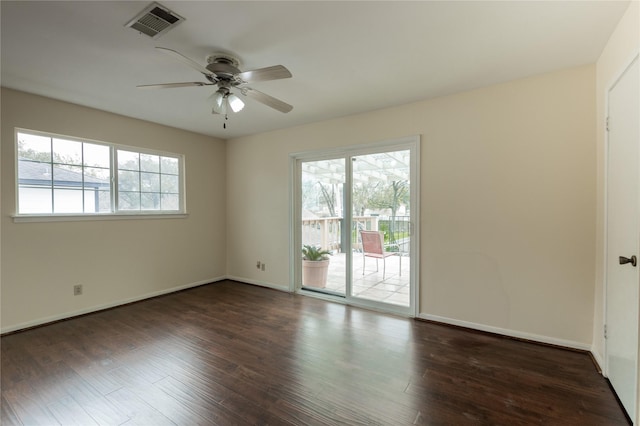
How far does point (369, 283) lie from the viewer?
3.89m

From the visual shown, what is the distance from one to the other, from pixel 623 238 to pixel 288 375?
2.45 metres

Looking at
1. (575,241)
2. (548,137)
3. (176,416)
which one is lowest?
(176,416)

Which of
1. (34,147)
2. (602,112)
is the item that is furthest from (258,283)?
(602,112)

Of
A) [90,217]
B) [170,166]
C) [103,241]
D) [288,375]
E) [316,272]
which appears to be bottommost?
[288,375]

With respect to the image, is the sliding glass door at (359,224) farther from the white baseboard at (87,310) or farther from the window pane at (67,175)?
the window pane at (67,175)

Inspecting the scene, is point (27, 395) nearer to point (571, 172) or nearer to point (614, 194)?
point (614, 194)

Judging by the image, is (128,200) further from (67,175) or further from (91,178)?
(67,175)

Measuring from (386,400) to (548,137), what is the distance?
2.62 m

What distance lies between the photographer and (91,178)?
3.56 metres

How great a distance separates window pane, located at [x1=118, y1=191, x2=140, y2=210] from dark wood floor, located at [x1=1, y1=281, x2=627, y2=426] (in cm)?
143

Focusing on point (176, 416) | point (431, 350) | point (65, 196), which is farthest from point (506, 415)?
point (65, 196)

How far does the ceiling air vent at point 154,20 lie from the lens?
1766mm

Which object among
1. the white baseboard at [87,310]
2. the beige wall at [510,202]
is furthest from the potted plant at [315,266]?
the white baseboard at [87,310]

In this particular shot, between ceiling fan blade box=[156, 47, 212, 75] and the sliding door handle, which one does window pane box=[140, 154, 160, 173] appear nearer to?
ceiling fan blade box=[156, 47, 212, 75]
